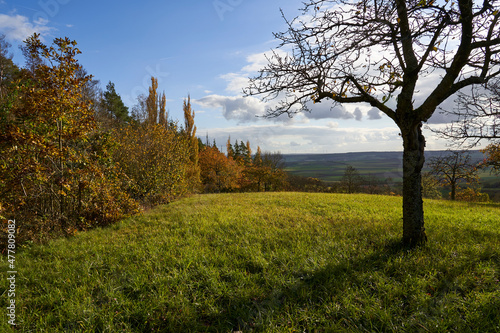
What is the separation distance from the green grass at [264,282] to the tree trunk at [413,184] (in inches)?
12.4

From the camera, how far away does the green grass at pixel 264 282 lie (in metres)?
2.76

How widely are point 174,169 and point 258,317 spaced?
432 inches

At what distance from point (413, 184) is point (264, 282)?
3.59 m

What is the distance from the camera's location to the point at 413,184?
4.46 meters

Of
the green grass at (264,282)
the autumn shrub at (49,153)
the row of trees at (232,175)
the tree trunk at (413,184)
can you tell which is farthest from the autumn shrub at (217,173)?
the tree trunk at (413,184)

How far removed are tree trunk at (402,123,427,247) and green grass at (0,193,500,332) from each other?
1.03ft

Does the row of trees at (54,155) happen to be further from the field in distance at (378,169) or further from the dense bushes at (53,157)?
the field in distance at (378,169)

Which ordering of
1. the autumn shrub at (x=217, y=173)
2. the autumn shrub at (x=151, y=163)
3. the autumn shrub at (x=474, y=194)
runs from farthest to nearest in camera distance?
the autumn shrub at (x=217, y=173) → the autumn shrub at (x=474, y=194) → the autumn shrub at (x=151, y=163)

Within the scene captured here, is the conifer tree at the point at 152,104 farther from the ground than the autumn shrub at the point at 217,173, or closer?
farther from the ground

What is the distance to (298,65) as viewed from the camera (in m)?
4.89

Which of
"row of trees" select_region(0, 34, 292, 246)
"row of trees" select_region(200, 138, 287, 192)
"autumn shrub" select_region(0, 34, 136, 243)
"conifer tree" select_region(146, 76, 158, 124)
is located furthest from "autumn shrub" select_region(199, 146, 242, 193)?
"autumn shrub" select_region(0, 34, 136, 243)

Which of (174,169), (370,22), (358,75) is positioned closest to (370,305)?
(358,75)

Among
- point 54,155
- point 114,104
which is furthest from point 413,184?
point 114,104

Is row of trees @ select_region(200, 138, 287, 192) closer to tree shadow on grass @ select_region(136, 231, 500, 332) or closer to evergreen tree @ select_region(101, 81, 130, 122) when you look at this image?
evergreen tree @ select_region(101, 81, 130, 122)
